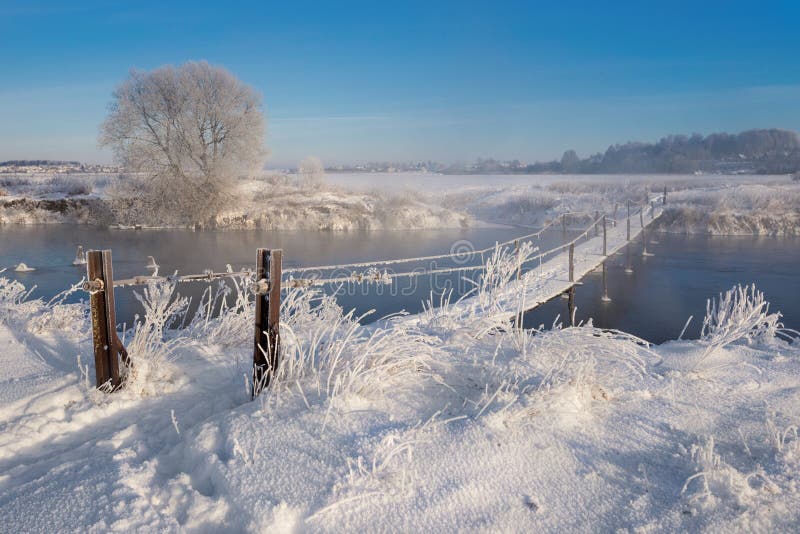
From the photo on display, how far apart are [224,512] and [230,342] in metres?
2.05

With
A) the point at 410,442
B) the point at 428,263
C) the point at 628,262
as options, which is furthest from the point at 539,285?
the point at 628,262

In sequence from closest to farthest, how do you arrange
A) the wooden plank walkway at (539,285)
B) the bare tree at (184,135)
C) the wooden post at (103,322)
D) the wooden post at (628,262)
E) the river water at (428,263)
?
the wooden post at (103,322) < the wooden plank walkway at (539,285) < the river water at (428,263) < the wooden post at (628,262) < the bare tree at (184,135)

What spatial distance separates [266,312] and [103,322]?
0.82m

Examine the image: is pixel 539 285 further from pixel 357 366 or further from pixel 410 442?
pixel 410 442

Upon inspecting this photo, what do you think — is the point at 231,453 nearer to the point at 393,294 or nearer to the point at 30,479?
the point at 30,479

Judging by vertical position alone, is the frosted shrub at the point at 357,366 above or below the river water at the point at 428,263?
above

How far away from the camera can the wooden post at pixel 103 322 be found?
2.61m

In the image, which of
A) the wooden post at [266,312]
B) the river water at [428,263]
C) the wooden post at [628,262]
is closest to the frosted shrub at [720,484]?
the wooden post at [266,312]

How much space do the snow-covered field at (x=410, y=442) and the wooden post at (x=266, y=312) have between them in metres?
0.09

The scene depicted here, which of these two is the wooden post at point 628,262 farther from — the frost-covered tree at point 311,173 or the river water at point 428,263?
the frost-covered tree at point 311,173

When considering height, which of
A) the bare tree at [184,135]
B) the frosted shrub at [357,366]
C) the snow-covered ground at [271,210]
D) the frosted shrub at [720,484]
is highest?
the bare tree at [184,135]

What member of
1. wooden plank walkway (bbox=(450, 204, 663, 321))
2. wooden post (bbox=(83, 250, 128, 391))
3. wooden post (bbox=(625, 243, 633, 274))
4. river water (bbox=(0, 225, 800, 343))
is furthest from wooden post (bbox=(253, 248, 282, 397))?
wooden post (bbox=(625, 243, 633, 274))

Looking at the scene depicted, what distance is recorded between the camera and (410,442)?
1965 mm

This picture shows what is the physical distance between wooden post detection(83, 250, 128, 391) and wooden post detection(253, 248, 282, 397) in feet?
2.32
